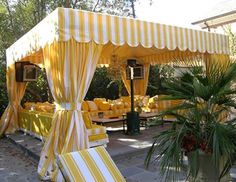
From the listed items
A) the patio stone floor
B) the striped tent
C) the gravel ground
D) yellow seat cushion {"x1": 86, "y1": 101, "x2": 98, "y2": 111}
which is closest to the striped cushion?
the patio stone floor

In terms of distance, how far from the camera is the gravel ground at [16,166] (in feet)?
17.6

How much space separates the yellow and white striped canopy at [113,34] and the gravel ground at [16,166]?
8.58ft

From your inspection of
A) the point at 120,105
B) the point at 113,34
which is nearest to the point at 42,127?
the point at 113,34

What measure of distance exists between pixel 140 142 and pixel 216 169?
12.9 feet

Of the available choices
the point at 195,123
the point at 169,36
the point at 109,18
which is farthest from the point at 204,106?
the point at 169,36

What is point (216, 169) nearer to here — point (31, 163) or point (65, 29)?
point (65, 29)

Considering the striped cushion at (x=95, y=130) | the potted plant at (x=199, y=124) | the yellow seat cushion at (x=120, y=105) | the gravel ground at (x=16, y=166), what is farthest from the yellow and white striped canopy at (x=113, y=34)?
the yellow seat cushion at (x=120, y=105)

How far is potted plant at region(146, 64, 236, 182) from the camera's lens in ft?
10.4

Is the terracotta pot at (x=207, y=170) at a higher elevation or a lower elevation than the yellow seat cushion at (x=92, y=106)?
lower

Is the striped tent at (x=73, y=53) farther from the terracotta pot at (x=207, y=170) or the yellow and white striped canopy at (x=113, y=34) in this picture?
the terracotta pot at (x=207, y=170)

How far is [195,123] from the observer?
356 centimetres

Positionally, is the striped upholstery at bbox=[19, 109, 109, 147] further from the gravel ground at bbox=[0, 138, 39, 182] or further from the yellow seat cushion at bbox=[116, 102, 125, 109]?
the yellow seat cushion at bbox=[116, 102, 125, 109]

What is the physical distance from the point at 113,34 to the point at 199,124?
113 inches

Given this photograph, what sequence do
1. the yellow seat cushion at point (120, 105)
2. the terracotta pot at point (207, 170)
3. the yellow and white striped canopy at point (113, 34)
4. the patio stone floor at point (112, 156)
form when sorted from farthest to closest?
the yellow seat cushion at point (120, 105)
the patio stone floor at point (112, 156)
the yellow and white striped canopy at point (113, 34)
the terracotta pot at point (207, 170)
